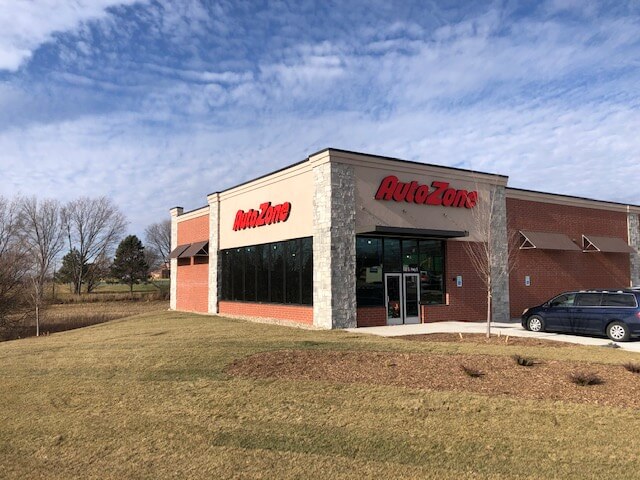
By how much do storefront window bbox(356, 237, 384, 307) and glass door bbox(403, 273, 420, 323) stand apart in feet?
4.23

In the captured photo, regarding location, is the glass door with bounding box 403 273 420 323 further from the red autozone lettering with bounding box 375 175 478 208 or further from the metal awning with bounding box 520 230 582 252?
the metal awning with bounding box 520 230 582 252

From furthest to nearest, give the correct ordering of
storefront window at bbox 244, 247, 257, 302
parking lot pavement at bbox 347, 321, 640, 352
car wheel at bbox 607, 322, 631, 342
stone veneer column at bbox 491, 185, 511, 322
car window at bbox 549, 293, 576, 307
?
1. storefront window at bbox 244, 247, 257, 302
2. stone veneer column at bbox 491, 185, 511, 322
3. car window at bbox 549, 293, 576, 307
4. car wheel at bbox 607, 322, 631, 342
5. parking lot pavement at bbox 347, 321, 640, 352

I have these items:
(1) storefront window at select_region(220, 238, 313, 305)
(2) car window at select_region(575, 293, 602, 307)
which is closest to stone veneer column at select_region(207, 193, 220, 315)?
(1) storefront window at select_region(220, 238, 313, 305)

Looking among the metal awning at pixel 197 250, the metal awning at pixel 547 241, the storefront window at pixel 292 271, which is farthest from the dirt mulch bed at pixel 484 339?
the metal awning at pixel 197 250

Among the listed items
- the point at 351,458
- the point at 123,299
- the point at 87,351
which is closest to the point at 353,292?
the point at 87,351

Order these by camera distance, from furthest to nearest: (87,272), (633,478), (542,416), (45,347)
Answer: (87,272), (45,347), (542,416), (633,478)

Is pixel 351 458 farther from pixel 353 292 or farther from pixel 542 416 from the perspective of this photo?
pixel 353 292

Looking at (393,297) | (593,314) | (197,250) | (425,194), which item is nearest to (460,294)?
(393,297)

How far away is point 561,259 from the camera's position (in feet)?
81.4

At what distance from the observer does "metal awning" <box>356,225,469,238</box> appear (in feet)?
58.4

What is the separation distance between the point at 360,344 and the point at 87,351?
7330 millimetres

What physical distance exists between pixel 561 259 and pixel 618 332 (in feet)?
34.6

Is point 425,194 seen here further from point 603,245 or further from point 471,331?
point 603,245

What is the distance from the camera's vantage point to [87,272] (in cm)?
6556
